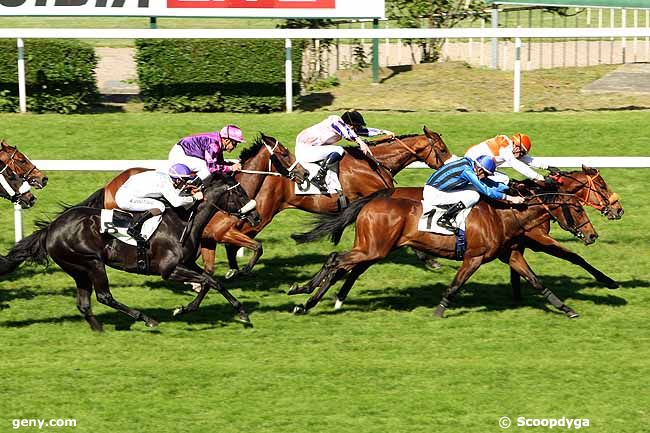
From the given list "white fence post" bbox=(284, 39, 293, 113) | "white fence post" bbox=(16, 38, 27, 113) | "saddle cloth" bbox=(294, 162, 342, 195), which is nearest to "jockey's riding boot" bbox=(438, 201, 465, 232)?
"saddle cloth" bbox=(294, 162, 342, 195)

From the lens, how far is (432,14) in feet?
59.0

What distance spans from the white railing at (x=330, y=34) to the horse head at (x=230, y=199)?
629 cm

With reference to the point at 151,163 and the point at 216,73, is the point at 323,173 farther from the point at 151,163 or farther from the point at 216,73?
the point at 216,73

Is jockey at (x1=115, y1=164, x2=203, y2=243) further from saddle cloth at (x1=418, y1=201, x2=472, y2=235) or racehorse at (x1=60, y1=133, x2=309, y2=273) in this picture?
saddle cloth at (x1=418, y1=201, x2=472, y2=235)

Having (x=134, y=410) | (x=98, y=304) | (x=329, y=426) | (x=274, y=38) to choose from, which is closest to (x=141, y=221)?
(x=98, y=304)

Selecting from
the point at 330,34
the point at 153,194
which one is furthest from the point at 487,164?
the point at 330,34

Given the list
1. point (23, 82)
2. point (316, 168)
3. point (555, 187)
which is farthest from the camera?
point (23, 82)

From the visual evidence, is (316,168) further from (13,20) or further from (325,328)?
(13,20)

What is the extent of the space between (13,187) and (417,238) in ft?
11.6

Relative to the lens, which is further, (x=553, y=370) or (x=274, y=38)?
(x=274, y=38)

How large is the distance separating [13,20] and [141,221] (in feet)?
67.9

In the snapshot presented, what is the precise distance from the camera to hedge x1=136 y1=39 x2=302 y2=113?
54.3ft

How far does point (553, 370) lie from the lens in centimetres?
826

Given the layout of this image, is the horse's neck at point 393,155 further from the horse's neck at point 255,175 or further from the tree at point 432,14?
the tree at point 432,14
